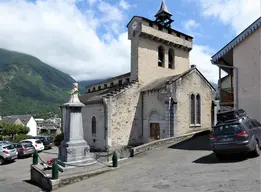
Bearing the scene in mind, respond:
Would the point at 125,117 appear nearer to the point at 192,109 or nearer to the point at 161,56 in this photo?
the point at 192,109

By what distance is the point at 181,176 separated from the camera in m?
8.00

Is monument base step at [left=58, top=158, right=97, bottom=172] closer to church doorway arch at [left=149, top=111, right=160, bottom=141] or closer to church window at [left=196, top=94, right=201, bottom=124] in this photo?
church doorway arch at [left=149, top=111, right=160, bottom=141]

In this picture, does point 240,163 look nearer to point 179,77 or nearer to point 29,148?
point 179,77

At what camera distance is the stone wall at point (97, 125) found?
794 inches

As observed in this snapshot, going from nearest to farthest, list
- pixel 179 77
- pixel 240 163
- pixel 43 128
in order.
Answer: pixel 240 163, pixel 179 77, pixel 43 128

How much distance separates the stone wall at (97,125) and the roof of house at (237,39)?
10777mm

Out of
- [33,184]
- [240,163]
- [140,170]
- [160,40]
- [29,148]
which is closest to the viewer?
[240,163]

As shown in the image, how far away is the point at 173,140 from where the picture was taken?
51.4 feet

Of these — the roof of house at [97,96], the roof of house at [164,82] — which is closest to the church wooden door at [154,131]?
the roof of house at [164,82]

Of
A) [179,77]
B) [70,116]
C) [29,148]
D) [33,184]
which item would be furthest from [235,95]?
[29,148]

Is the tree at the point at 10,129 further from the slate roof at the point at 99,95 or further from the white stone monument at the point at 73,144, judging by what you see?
the white stone monument at the point at 73,144

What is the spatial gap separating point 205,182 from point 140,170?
352 centimetres

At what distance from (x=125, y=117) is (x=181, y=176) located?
12797 mm

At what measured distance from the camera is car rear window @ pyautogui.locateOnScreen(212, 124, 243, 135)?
8.83 metres
